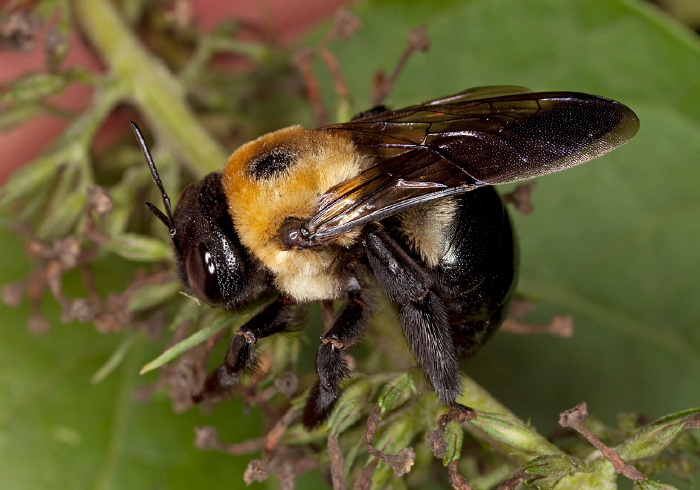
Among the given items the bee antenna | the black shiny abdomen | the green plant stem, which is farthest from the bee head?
the green plant stem

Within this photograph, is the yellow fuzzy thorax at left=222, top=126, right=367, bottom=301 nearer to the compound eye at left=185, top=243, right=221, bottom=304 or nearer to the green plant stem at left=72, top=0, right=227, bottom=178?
the compound eye at left=185, top=243, right=221, bottom=304

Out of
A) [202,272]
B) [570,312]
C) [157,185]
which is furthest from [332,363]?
[570,312]

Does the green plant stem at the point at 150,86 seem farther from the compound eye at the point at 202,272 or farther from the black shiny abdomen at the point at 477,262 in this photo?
the black shiny abdomen at the point at 477,262

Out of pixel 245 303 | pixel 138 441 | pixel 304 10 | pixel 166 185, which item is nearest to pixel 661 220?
pixel 245 303

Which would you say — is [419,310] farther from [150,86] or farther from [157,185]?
[150,86]

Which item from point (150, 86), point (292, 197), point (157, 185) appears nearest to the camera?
point (292, 197)

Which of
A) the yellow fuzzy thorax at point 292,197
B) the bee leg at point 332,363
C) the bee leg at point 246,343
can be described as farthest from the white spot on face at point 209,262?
the bee leg at point 332,363
